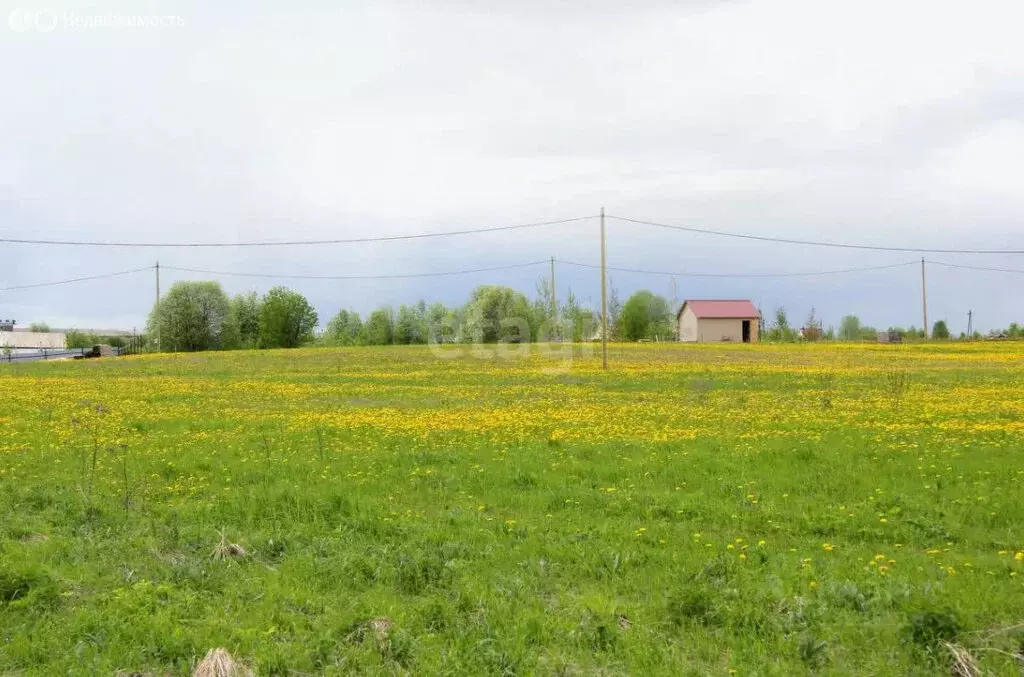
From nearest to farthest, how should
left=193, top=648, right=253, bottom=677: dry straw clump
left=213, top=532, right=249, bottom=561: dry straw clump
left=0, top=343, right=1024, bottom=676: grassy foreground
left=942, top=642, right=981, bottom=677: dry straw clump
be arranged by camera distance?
left=942, top=642, right=981, bottom=677: dry straw clump < left=193, top=648, right=253, bottom=677: dry straw clump < left=0, top=343, right=1024, bottom=676: grassy foreground < left=213, top=532, right=249, bottom=561: dry straw clump

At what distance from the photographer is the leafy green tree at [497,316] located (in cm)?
9669

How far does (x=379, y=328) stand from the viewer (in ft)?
384

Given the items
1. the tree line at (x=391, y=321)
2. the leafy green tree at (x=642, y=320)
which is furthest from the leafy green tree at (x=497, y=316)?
the leafy green tree at (x=642, y=320)

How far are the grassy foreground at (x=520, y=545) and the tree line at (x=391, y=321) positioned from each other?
259ft

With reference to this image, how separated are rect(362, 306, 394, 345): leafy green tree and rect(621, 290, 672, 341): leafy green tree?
3727 cm

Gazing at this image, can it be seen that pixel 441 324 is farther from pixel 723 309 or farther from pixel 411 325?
pixel 723 309

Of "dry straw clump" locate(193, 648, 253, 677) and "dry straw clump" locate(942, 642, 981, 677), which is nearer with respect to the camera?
"dry straw clump" locate(942, 642, 981, 677)

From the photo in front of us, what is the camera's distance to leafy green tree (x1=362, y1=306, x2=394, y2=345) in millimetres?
113625

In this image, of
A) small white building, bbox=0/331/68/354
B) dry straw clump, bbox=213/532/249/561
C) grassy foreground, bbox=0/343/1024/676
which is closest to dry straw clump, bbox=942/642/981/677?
grassy foreground, bbox=0/343/1024/676

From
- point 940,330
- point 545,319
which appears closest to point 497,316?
point 545,319

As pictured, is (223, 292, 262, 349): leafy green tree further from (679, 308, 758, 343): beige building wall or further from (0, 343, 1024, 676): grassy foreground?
(0, 343, 1024, 676): grassy foreground

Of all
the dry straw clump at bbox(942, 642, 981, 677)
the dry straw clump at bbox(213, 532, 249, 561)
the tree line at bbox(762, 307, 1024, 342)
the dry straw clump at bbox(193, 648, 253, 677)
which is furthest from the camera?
the tree line at bbox(762, 307, 1024, 342)

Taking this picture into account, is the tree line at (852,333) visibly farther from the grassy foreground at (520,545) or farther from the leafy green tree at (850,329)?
the grassy foreground at (520,545)

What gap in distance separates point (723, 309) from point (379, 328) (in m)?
54.0
